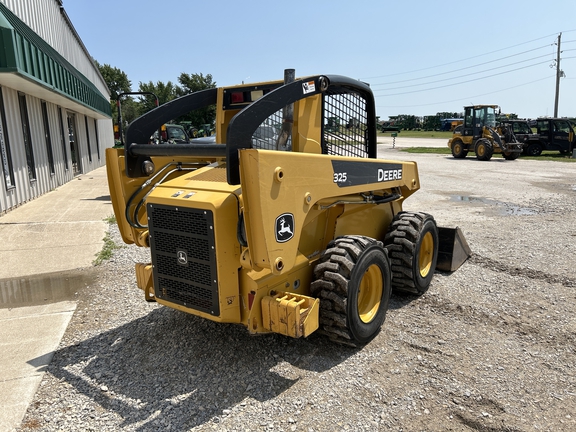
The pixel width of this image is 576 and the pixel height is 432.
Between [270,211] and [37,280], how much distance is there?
4245 mm

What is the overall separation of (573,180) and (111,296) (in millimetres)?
15862

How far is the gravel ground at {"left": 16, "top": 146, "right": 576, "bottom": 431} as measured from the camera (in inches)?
116

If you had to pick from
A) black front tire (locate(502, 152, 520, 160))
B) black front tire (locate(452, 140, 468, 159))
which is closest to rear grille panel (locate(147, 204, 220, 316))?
black front tire (locate(502, 152, 520, 160))

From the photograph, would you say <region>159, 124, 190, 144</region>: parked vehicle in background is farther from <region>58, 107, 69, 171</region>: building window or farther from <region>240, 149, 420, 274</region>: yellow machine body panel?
<region>240, 149, 420, 274</region>: yellow machine body panel

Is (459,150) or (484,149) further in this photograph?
(459,150)

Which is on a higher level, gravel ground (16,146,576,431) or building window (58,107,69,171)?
building window (58,107,69,171)

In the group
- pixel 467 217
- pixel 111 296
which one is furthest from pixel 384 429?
pixel 467 217

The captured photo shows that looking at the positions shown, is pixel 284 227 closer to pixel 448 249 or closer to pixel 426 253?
pixel 426 253

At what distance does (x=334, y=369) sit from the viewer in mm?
3477

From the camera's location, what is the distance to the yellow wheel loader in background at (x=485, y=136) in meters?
22.7

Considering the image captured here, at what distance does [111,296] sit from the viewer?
514 centimetres

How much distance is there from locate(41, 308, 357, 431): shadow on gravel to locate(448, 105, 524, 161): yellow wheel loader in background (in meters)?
22.0

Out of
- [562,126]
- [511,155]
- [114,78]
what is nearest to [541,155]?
[562,126]

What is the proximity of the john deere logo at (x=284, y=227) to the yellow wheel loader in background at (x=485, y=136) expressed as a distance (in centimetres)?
2230
